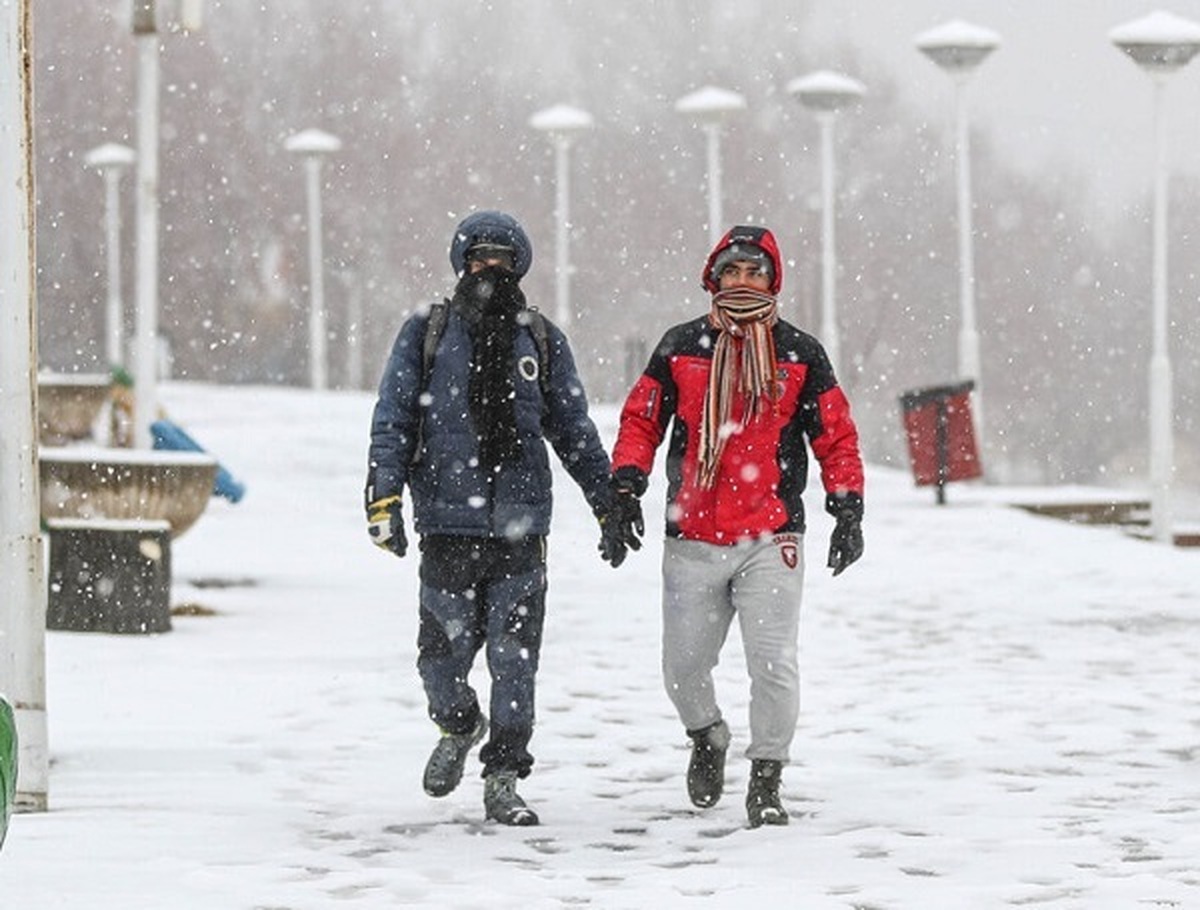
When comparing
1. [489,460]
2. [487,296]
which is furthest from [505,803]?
[487,296]

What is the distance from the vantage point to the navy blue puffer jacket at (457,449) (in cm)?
773

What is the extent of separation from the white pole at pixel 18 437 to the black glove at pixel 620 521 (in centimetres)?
163

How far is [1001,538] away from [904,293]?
168ft

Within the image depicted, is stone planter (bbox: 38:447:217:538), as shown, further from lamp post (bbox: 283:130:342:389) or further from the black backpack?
lamp post (bbox: 283:130:342:389)

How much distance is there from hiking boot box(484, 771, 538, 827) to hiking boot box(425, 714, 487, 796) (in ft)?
0.68

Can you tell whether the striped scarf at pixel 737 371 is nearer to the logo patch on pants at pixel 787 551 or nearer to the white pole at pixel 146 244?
the logo patch on pants at pixel 787 551

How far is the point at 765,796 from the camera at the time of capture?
7.77 meters

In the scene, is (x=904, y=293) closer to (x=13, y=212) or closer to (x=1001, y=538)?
(x=1001, y=538)

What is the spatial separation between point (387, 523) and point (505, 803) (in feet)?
2.84

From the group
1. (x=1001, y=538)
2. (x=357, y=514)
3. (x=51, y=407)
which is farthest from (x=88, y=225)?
(x=1001, y=538)

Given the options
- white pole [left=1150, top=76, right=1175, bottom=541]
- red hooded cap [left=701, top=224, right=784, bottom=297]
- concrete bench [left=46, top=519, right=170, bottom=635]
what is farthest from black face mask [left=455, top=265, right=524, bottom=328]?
white pole [left=1150, top=76, right=1175, bottom=541]

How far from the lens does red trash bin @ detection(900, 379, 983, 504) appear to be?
87.6ft

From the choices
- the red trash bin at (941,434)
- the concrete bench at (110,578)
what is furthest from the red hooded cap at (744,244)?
the red trash bin at (941,434)

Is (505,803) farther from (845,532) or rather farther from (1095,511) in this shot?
(1095,511)
